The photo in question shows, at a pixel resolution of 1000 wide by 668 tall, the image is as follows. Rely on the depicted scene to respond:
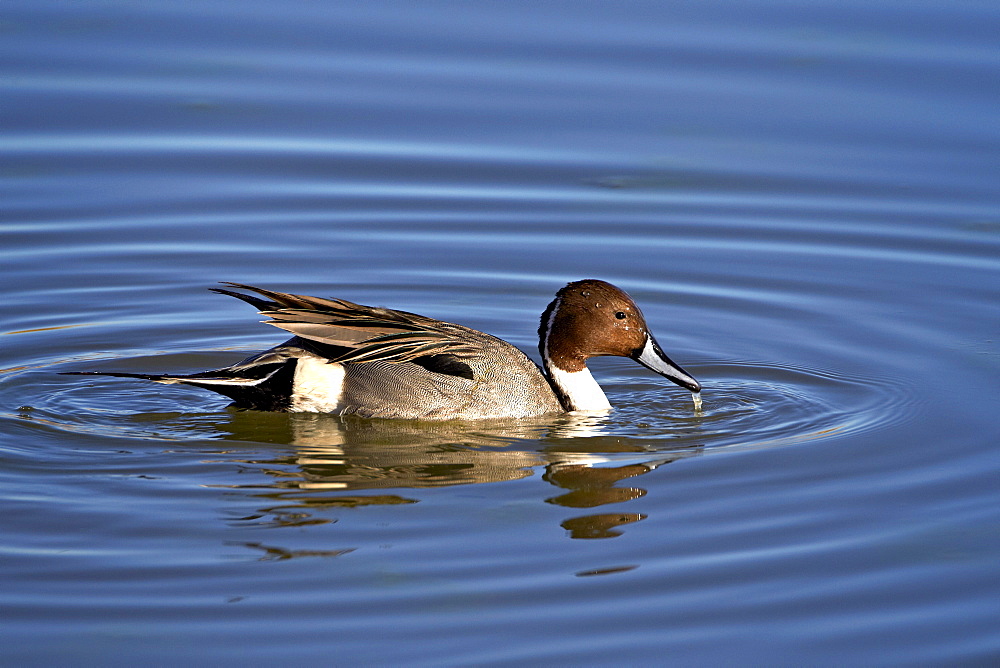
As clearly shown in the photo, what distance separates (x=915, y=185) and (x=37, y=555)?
739 centimetres

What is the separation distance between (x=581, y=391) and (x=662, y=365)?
1.47 ft

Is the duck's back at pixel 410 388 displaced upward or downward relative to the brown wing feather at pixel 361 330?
downward

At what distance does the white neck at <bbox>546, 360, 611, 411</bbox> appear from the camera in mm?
7758

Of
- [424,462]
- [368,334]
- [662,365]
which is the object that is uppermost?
[368,334]

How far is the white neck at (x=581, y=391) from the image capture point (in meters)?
7.76

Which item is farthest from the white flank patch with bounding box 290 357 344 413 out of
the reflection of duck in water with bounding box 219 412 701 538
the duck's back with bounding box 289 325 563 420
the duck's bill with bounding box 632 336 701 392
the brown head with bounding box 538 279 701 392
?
the duck's bill with bounding box 632 336 701 392

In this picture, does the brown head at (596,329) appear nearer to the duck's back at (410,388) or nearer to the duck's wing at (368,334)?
the duck's back at (410,388)

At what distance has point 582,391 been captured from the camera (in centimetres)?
777

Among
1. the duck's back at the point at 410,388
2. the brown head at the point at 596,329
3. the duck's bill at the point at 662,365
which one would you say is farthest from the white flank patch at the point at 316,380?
the duck's bill at the point at 662,365

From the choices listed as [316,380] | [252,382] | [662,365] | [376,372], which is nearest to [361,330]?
[376,372]

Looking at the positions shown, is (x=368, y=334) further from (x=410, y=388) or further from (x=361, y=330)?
(x=410, y=388)

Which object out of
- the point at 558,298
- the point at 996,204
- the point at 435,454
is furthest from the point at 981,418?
the point at 996,204

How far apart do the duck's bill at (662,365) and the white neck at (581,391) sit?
289 mm

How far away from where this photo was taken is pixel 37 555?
5.54m
